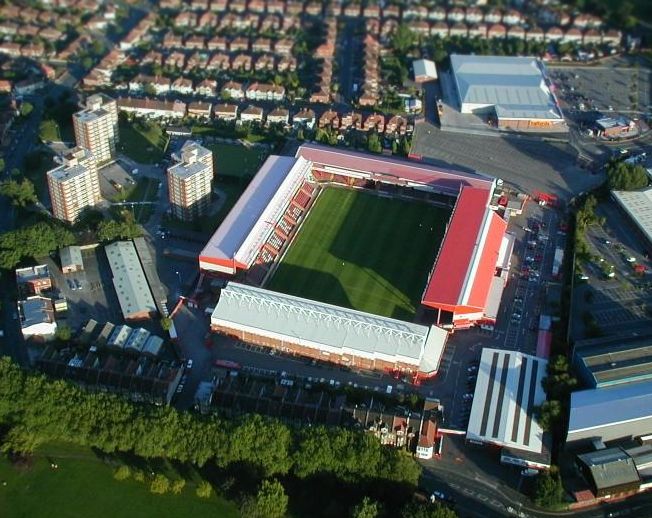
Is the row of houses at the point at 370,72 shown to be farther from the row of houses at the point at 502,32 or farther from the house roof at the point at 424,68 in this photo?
the row of houses at the point at 502,32

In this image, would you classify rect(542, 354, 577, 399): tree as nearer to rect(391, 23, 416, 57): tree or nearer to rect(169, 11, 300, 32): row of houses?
rect(391, 23, 416, 57): tree

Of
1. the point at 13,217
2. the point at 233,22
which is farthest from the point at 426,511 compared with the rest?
the point at 233,22

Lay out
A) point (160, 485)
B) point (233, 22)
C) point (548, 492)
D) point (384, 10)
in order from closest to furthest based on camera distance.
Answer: point (548, 492), point (160, 485), point (233, 22), point (384, 10)

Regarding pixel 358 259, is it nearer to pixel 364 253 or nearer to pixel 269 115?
pixel 364 253

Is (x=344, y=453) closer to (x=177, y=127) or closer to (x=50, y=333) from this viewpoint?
(x=50, y=333)

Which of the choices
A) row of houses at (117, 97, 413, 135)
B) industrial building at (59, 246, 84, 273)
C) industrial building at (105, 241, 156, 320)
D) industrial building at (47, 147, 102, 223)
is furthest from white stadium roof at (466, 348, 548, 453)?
industrial building at (47, 147, 102, 223)
